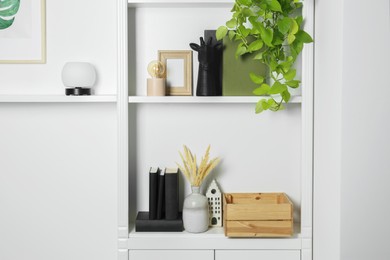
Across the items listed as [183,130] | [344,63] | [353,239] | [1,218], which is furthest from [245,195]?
[1,218]

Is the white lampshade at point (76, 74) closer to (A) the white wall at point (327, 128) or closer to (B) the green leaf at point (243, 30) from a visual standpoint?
(B) the green leaf at point (243, 30)

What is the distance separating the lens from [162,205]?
209 centimetres

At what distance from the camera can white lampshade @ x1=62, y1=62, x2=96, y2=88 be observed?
208 cm

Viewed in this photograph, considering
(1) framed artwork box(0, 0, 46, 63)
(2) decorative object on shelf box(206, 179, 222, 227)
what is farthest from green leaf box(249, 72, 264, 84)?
(1) framed artwork box(0, 0, 46, 63)

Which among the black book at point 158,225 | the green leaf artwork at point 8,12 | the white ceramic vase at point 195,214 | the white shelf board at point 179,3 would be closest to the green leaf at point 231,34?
the white shelf board at point 179,3

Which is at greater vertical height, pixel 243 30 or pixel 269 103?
pixel 243 30

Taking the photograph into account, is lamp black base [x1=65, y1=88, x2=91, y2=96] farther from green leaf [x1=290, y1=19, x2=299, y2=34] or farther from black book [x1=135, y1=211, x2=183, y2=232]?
green leaf [x1=290, y1=19, x2=299, y2=34]

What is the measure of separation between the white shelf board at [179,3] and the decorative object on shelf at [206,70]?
143 millimetres

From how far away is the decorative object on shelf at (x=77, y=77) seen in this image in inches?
82.0

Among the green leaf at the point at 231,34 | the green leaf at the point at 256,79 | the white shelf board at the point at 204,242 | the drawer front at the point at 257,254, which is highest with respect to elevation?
the green leaf at the point at 231,34

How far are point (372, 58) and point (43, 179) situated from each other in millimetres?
1317

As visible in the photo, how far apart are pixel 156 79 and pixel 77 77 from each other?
29cm

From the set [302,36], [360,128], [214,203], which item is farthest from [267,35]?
[214,203]

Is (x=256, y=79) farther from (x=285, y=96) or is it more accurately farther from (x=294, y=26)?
(x=294, y=26)
